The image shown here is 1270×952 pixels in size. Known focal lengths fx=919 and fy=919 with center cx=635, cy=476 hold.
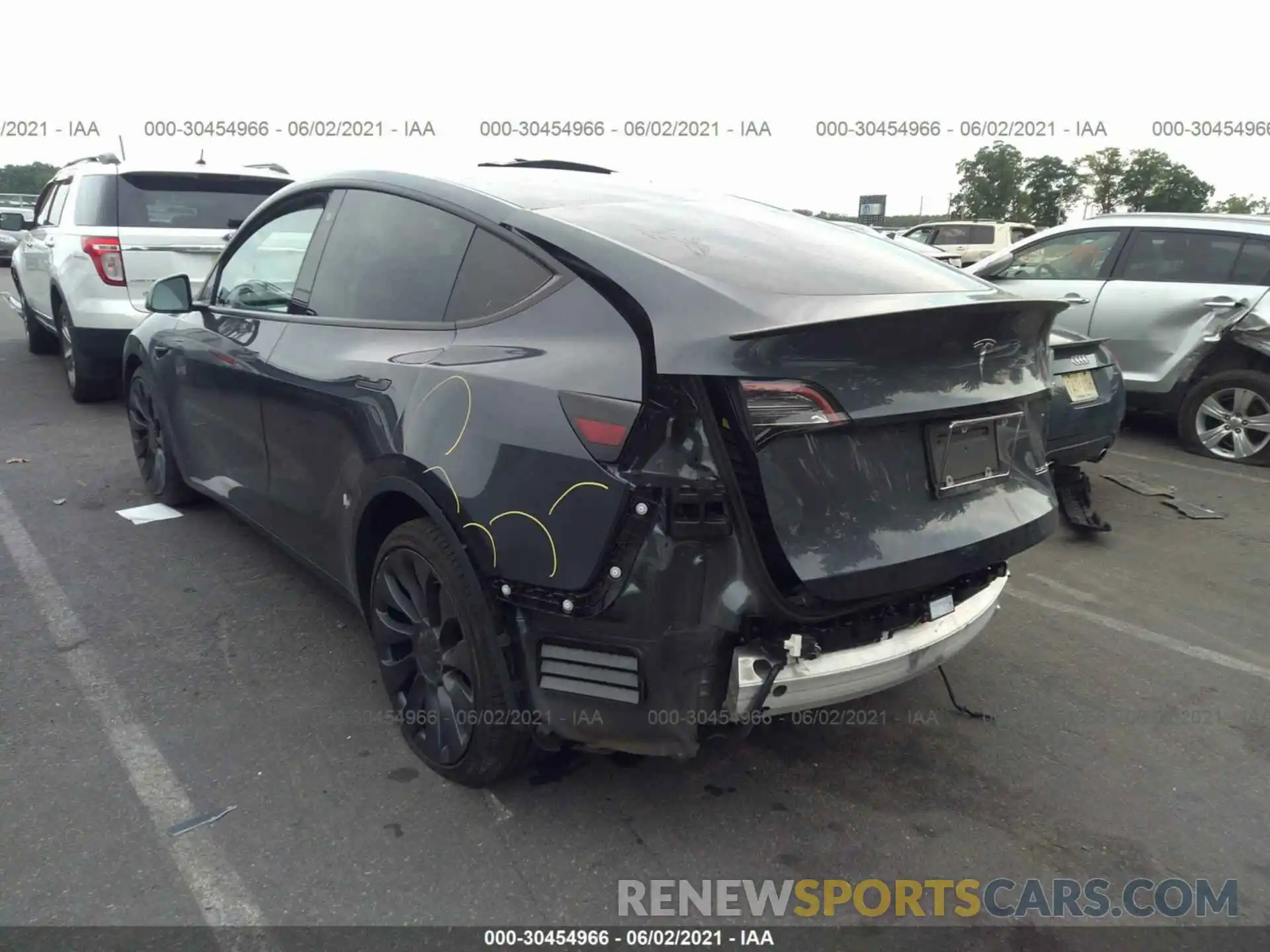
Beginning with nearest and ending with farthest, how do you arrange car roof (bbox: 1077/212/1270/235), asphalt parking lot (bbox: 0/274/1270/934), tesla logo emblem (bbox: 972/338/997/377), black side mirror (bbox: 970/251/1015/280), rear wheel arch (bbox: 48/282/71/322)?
asphalt parking lot (bbox: 0/274/1270/934) < tesla logo emblem (bbox: 972/338/997/377) < car roof (bbox: 1077/212/1270/235) < rear wheel arch (bbox: 48/282/71/322) < black side mirror (bbox: 970/251/1015/280)

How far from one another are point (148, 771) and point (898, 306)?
251cm

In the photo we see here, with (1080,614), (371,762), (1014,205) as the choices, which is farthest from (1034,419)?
(1014,205)

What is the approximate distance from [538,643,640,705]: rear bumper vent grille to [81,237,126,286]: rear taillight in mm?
5979

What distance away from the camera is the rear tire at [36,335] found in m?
9.44

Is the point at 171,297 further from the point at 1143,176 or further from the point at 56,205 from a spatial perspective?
the point at 1143,176

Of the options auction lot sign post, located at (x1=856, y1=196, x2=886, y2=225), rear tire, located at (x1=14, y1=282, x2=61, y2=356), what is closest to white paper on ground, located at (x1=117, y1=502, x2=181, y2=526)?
rear tire, located at (x1=14, y1=282, x2=61, y2=356)

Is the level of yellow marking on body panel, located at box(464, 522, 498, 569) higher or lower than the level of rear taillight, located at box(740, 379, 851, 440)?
lower

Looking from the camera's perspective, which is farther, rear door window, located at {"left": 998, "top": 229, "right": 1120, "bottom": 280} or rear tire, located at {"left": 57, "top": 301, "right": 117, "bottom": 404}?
rear door window, located at {"left": 998, "top": 229, "right": 1120, "bottom": 280}

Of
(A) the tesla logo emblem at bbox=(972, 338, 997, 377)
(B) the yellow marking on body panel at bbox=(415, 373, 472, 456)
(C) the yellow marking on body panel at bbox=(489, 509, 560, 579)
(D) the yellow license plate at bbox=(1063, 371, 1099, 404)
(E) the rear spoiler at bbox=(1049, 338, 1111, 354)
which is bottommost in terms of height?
(D) the yellow license plate at bbox=(1063, 371, 1099, 404)

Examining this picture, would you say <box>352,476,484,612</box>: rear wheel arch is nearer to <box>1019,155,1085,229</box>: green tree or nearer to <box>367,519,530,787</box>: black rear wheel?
<box>367,519,530,787</box>: black rear wheel

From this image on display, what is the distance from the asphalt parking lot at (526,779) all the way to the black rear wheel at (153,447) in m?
0.77

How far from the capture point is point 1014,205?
1993 inches

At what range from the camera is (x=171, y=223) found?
22.6 feet

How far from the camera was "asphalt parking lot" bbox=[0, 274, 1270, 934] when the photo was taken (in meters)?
2.32
